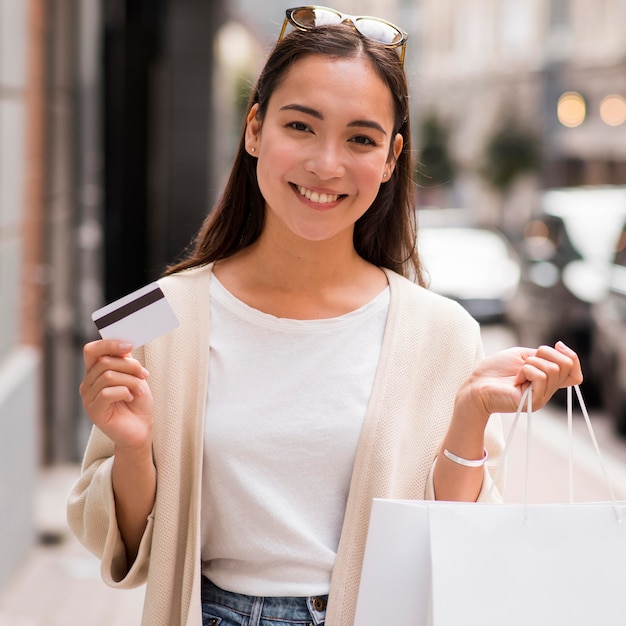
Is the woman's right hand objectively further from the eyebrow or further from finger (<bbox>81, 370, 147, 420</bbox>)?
the eyebrow

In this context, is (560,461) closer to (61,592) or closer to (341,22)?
(61,592)

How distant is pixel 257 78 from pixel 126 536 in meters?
0.88

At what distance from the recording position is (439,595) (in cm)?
163

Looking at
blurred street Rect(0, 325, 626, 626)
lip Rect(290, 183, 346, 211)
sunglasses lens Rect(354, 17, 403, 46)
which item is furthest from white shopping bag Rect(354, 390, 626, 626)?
blurred street Rect(0, 325, 626, 626)

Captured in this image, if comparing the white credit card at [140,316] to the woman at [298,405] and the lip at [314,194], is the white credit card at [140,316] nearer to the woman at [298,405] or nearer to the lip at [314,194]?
the woman at [298,405]

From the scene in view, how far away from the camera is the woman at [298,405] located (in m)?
1.83

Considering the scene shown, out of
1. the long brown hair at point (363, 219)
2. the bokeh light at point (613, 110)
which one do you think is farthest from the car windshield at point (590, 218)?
the bokeh light at point (613, 110)

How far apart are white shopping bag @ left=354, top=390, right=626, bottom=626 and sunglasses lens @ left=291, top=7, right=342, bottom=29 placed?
863 mm

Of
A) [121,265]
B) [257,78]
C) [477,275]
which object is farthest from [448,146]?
[257,78]

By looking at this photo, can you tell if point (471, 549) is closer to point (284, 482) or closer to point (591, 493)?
point (284, 482)

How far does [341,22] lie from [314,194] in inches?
13.8

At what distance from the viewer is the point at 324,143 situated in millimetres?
1817

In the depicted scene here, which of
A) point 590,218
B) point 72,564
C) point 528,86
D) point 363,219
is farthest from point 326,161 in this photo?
point 528,86

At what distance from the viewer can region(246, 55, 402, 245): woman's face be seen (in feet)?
5.98
